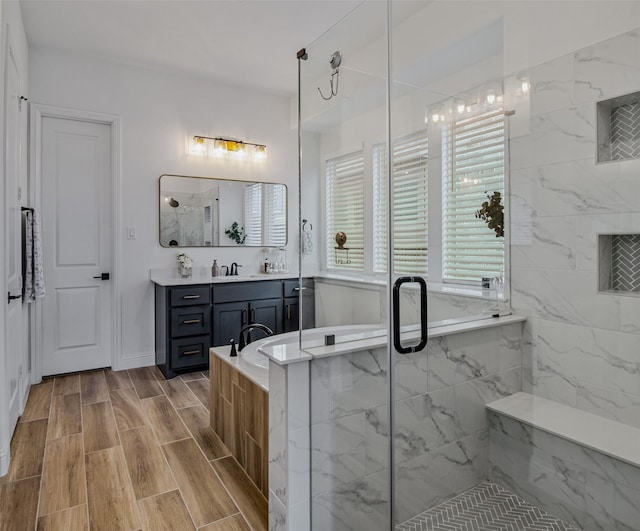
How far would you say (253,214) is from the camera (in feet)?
15.1

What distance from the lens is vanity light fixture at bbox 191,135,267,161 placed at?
426 cm

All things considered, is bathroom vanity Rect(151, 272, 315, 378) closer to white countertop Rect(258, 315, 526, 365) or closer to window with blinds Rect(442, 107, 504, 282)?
white countertop Rect(258, 315, 526, 365)

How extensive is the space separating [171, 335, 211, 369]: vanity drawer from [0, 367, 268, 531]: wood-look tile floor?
42 centimetres

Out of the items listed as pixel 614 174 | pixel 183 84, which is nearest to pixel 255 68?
pixel 183 84

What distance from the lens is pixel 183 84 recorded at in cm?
418

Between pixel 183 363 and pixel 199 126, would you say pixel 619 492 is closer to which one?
pixel 183 363

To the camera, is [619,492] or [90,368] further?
[90,368]

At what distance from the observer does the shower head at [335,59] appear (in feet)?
5.79

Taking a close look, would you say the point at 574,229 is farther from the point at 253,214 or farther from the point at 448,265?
the point at 253,214

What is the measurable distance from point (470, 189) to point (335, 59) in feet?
2.55

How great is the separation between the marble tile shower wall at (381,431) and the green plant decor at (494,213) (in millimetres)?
491

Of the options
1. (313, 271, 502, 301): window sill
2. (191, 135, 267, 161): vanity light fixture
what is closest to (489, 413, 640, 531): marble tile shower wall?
(313, 271, 502, 301): window sill

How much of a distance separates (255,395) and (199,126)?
10.3 feet

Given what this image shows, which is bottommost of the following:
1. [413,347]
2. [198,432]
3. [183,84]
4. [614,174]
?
[198,432]
